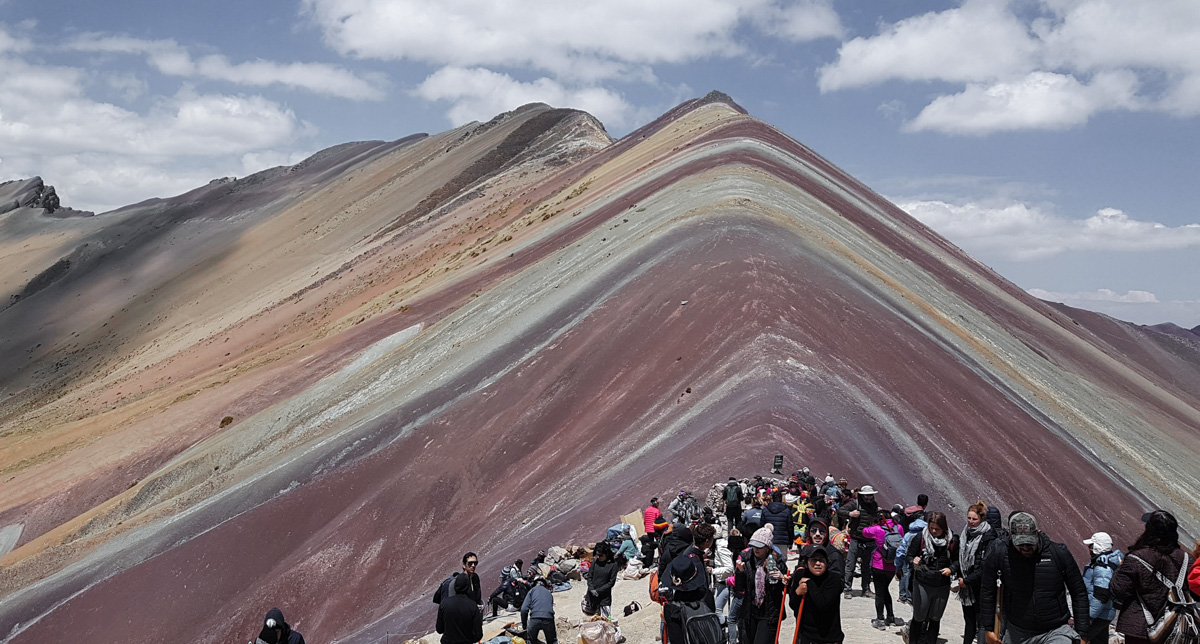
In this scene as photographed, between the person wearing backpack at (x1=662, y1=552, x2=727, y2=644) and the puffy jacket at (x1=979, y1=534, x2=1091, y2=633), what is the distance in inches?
93.6

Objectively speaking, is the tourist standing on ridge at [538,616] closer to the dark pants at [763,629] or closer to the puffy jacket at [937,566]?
the dark pants at [763,629]

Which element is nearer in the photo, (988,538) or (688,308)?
(988,538)

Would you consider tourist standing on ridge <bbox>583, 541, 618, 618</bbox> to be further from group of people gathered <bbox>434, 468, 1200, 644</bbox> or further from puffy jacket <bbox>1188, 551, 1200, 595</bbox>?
puffy jacket <bbox>1188, 551, 1200, 595</bbox>

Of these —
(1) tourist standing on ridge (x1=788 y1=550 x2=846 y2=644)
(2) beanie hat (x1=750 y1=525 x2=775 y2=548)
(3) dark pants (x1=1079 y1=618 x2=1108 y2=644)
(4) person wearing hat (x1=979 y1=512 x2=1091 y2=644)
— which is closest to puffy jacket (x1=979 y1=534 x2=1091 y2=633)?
(4) person wearing hat (x1=979 y1=512 x2=1091 y2=644)

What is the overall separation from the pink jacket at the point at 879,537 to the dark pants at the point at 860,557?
15cm

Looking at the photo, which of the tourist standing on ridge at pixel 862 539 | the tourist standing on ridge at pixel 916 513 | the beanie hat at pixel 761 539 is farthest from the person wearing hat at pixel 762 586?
the tourist standing on ridge at pixel 862 539

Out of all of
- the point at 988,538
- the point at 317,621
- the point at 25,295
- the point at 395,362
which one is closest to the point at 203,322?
the point at 25,295

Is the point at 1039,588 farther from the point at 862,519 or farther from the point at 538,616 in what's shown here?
the point at 538,616

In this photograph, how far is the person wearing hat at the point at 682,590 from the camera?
9.12 metres

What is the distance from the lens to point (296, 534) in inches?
953

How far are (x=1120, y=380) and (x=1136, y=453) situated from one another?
17.1 m

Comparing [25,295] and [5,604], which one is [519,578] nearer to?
[5,604]

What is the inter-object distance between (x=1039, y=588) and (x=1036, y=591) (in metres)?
0.03

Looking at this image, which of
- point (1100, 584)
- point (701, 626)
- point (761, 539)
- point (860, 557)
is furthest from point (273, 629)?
point (1100, 584)
